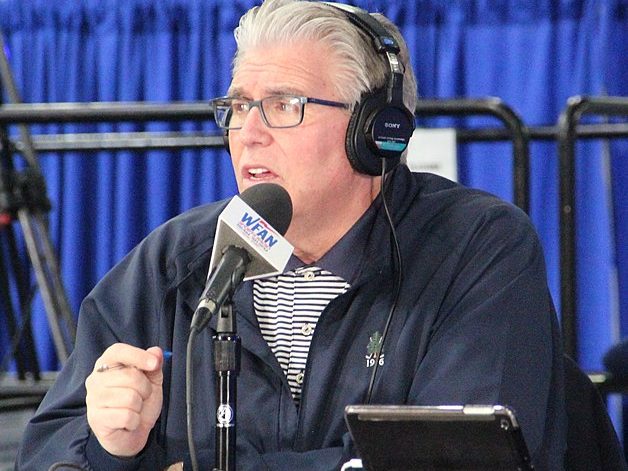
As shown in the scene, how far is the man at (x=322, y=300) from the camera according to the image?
1.85m

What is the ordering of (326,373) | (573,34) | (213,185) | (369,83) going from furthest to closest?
(213,185) → (573,34) → (369,83) → (326,373)

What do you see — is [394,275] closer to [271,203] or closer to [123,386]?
[271,203]

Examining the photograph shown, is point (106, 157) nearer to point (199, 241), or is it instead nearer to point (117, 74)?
point (117, 74)

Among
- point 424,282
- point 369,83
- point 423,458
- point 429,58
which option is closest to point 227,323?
Result: point 423,458

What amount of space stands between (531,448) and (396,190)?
21.8 inches

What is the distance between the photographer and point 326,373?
1949 mm

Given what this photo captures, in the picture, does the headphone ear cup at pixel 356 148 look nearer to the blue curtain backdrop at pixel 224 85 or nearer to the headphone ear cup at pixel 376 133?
the headphone ear cup at pixel 376 133

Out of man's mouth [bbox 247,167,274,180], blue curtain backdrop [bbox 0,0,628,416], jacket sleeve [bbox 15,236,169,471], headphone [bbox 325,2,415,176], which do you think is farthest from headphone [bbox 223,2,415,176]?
blue curtain backdrop [bbox 0,0,628,416]

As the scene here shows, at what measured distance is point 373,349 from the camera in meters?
1.96

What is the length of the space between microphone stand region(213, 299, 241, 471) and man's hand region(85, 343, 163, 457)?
0.14 metres

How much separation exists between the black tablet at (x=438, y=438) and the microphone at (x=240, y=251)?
227 millimetres

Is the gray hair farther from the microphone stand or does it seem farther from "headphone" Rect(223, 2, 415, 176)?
the microphone stand

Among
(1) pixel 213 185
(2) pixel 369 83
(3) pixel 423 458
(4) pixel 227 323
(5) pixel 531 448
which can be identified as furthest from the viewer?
(1) pixel 213 185

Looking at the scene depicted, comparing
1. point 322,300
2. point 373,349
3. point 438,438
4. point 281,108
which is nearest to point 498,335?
point 373,349
